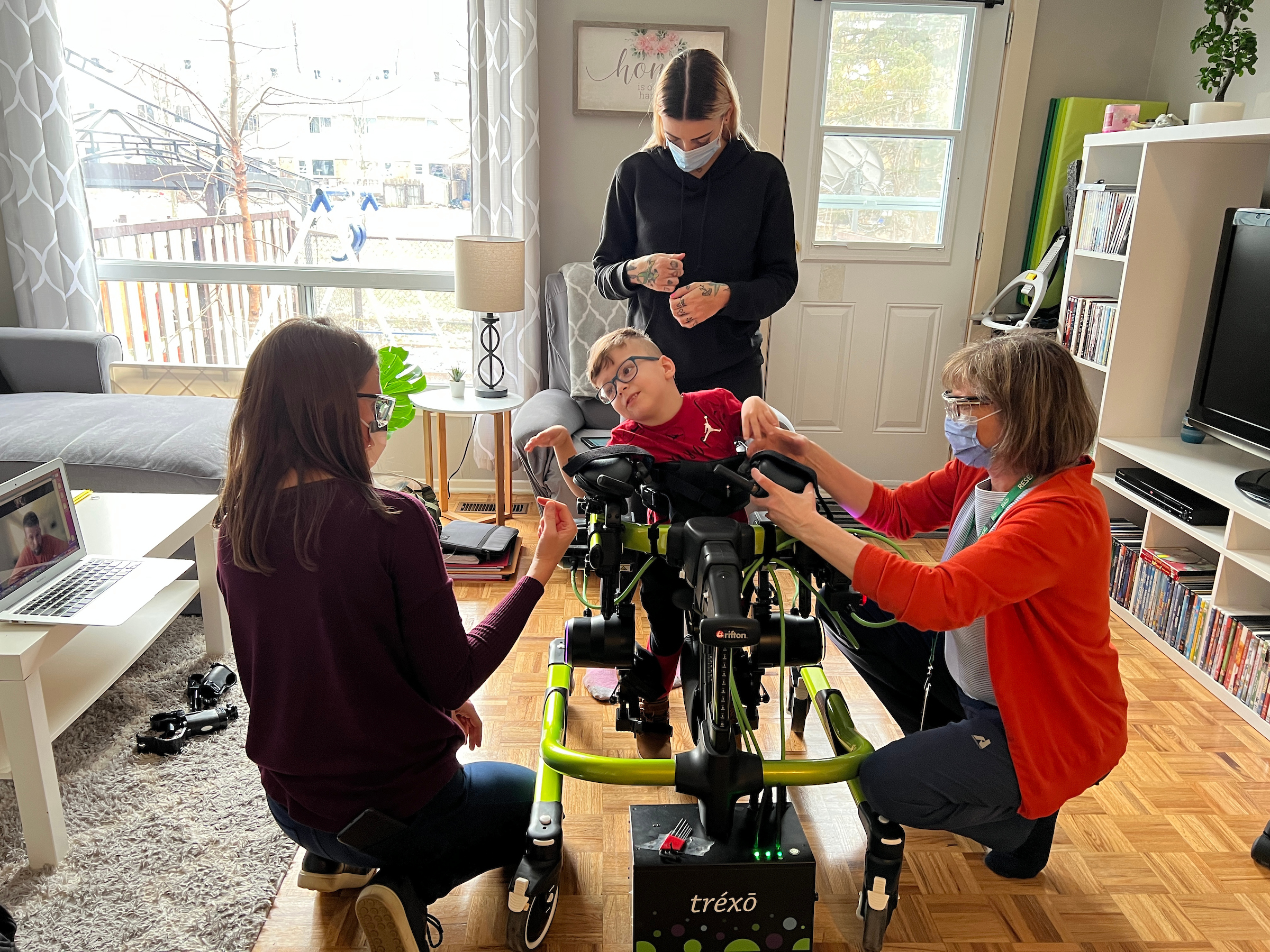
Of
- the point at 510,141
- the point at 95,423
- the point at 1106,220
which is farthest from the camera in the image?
the point at 510,141

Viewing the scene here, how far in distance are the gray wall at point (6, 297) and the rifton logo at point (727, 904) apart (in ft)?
12.1

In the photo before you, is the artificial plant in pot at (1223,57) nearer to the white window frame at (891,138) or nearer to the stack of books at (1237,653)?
the white window frame at (891,138)

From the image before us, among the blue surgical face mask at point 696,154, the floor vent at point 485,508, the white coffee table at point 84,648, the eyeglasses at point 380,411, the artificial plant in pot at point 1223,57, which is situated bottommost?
the floor vent at point 485,508

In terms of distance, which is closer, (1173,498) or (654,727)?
(654,727)

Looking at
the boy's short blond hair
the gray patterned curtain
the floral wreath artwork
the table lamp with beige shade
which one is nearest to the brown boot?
the boy's short blond hair

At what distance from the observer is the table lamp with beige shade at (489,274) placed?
3242 millimetres

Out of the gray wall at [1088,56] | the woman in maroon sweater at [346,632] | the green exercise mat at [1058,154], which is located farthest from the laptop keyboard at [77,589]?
the gray wall at [1088,56]

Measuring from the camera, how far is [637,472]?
151 centimetres

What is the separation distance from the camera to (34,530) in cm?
189

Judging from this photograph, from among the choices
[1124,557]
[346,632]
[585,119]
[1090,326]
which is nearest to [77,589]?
[346,632]

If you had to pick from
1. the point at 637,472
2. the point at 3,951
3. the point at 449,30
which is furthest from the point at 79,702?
the point at 449,30

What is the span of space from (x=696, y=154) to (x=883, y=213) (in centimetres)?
186

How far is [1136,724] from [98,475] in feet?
9.68

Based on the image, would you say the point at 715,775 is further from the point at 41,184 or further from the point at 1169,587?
the point at 41,184
